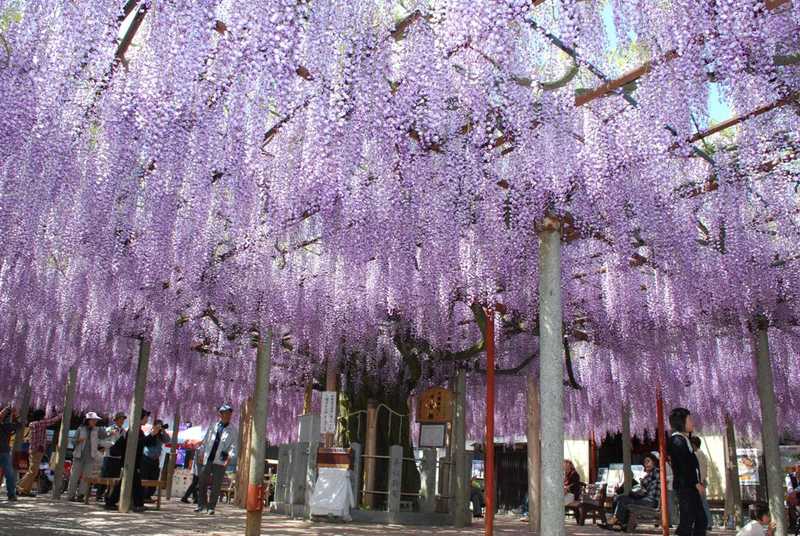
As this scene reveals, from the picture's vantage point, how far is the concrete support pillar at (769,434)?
8469 millimetres

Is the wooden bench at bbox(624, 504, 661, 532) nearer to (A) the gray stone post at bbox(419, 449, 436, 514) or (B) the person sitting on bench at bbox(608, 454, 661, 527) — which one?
(B) the person sitting on bench at bbox(608, 454, 661, 527)

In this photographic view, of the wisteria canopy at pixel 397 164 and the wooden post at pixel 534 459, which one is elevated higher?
the wisteria canopy at pixel 397 164

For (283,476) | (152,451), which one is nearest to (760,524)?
(283,476)

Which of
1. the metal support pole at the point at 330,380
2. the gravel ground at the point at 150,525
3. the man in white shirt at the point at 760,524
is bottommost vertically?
the gravel ground at the point at 150,525

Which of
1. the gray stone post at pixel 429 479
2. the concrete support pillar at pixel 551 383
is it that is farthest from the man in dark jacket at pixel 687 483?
the gray stone post at pixel 429 479

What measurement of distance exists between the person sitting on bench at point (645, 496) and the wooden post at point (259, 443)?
5.46 meters

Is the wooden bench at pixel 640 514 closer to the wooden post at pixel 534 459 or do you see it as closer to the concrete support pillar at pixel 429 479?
the wooden post at pixel 534 459

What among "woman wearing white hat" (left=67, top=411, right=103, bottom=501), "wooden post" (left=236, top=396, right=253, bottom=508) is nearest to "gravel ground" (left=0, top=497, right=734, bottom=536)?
"woman wearing white hat" (left=67, top=411, right=103, bottom=501)

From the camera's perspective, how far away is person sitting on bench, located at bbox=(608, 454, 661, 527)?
10047 mm

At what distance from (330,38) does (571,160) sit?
215 cm

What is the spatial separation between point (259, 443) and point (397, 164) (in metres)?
3.05

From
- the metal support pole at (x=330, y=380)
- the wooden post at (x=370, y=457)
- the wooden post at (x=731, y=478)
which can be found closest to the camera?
the wooden post at (x=370, y=457)

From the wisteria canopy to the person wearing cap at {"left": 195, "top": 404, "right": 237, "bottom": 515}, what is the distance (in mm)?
1362

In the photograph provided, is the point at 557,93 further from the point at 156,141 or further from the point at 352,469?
the point at 352,469
